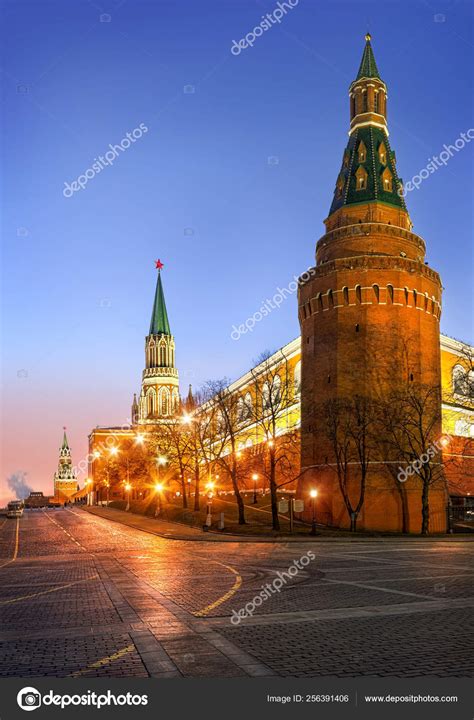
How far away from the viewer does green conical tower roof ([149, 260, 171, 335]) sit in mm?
162500

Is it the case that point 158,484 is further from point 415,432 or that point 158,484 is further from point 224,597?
point 224,597

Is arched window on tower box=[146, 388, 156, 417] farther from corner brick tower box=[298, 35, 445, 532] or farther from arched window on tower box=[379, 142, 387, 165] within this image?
arched window on tower box=[379, 142, 387, 165]

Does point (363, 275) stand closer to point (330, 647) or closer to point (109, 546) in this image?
point (109, 546)

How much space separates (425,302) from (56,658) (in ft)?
183

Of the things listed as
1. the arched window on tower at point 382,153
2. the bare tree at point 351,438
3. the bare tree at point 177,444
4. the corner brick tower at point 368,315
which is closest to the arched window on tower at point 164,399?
the bare tree at point 177,444

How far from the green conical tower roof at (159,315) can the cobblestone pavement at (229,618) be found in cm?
13463

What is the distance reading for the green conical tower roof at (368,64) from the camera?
69.8 meters

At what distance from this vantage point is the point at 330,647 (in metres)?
11.5

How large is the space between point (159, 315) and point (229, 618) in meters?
150

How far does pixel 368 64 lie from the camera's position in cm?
7038

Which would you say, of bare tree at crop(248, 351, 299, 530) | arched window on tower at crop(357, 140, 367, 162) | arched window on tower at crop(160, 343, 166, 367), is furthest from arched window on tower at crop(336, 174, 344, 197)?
arched window on tower at crop(160, 343, 166, 367)

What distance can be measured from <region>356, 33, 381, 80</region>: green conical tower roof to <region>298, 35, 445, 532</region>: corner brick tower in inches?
168

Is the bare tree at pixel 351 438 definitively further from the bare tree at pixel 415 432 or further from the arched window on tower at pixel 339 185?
the arched window on tower at pixel 339 185

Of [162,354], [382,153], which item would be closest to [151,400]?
[162,354]
